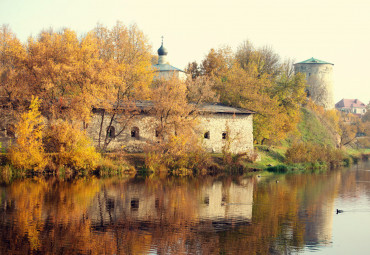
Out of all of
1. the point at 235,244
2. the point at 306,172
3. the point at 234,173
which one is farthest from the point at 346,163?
the point at 235,244

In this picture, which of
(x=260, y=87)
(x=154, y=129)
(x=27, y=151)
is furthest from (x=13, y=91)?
(x=260, y=87)

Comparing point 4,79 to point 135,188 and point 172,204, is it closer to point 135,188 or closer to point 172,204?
point 135,188

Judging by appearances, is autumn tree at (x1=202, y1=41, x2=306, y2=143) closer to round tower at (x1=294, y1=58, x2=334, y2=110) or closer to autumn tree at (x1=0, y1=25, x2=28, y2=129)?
autumn tree at (x1=0, y1=25, x2=28, y2=129)

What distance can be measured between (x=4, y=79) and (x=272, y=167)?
1991 cm

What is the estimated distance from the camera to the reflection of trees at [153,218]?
12500 mm

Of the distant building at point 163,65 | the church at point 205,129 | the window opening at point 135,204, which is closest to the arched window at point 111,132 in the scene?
the church at point 205,129

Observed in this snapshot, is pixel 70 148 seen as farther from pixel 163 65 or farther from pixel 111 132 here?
pixel 163 65

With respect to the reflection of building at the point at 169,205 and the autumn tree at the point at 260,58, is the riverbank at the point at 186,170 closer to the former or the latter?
the reflection of building at the point at 169,205

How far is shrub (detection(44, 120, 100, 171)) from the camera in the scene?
26.6 meters

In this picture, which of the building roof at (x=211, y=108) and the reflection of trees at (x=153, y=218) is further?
the building roof at (x=211, y=108)

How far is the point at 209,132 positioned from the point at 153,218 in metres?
20.0

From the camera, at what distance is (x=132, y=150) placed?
3334 cm

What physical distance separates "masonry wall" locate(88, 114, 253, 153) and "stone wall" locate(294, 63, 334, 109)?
36302 mm

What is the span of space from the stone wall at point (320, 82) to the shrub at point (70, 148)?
49.4m
